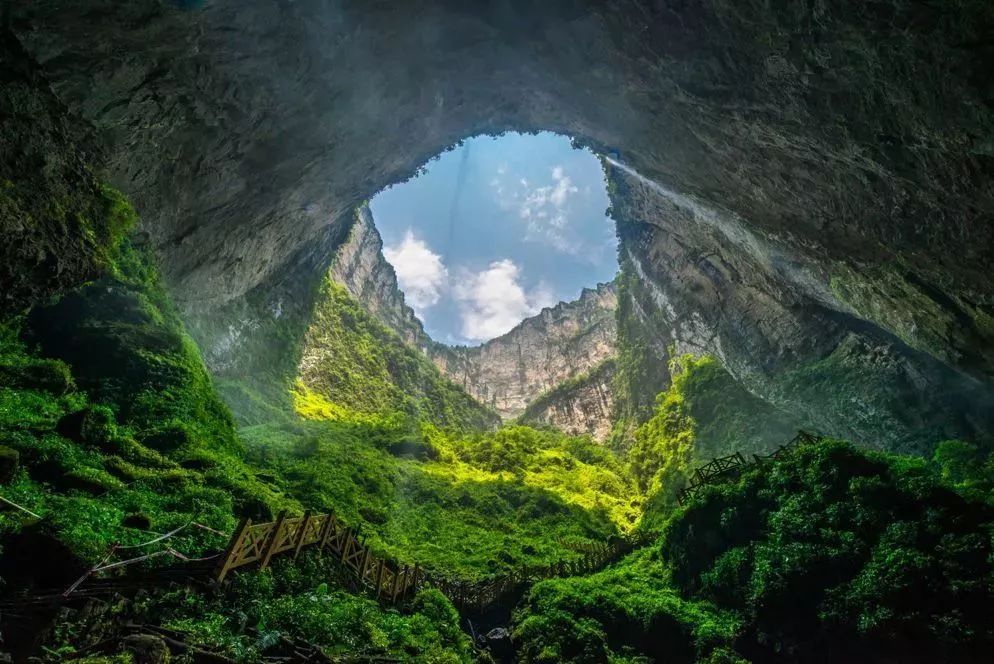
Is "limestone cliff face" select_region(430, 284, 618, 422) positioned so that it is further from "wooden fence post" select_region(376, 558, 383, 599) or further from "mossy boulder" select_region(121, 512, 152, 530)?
"mossy boulder" select_region(121, 512, 152, 530)

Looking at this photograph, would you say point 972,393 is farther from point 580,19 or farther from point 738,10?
point 580,19

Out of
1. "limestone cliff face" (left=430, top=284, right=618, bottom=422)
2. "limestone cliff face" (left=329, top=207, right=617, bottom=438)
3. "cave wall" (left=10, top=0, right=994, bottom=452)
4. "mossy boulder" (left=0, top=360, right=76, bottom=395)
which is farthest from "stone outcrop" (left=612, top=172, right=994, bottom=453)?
"limestone cliff face" (left=430, top=284, right=618, bottom=422)

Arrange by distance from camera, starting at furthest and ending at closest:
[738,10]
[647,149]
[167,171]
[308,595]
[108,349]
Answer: [647,149] < [167,171] < [108,349] < [738,10] < [308,595]

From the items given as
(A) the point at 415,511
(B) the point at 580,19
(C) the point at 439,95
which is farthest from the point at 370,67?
(A) the point at 415,511

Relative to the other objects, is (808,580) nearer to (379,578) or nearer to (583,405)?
(379,578)

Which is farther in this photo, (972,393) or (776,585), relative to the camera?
(972,393)

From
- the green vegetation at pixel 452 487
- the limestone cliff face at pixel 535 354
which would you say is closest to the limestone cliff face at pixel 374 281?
the limestone cliff face at pixel 535 354
